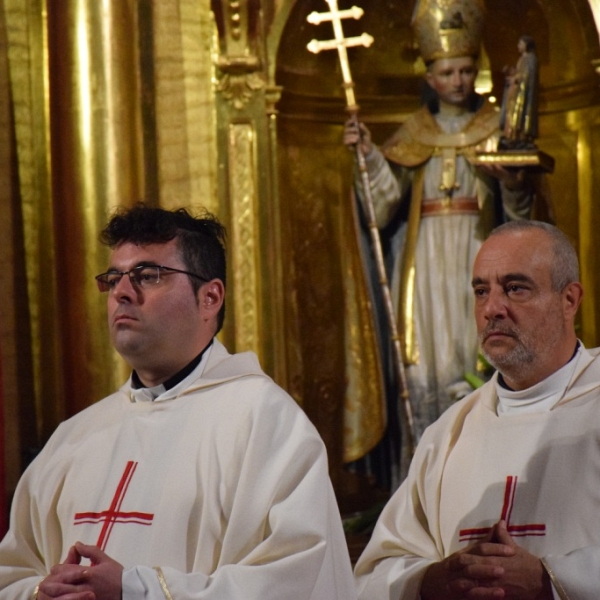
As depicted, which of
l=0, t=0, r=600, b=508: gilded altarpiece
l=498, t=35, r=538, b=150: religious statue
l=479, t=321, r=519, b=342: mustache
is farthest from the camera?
l=0, t=0, r=600, b=508: gilded altarpiece

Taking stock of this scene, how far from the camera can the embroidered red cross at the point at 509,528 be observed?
3631mm

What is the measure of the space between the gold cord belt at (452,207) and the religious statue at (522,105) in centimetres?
34

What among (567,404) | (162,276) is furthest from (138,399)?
(567,404)

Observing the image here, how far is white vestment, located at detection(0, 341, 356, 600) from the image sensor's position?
3.36 m

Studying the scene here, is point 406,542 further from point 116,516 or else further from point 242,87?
point 242,87

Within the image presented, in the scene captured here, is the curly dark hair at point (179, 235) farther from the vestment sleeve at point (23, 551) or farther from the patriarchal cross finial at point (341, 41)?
the patriarchal cross finial at point (341, 41)

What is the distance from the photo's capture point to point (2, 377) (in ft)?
20.4

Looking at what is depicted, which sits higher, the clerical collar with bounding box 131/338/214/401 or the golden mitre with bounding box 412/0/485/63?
the golden mitre with bounding box 412/0/485/63

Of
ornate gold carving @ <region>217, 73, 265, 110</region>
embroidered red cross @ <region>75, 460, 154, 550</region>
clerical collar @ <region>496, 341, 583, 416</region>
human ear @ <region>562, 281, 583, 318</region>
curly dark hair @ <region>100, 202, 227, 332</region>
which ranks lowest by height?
embroidered red cross @ <region>75, 460, 154, 550</region>

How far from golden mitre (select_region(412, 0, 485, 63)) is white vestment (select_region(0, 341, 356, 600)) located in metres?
3.12

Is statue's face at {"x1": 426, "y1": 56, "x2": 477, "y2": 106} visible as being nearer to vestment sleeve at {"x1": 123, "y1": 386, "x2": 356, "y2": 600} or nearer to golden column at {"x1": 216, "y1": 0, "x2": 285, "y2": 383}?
golden column at {"x1": 216, "y1": 0, "x2": 285, "y2": 383}

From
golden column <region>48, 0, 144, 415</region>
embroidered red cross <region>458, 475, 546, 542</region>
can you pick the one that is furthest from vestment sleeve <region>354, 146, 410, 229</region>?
embroidered red cross <region>458, 475, 546, 542</region>

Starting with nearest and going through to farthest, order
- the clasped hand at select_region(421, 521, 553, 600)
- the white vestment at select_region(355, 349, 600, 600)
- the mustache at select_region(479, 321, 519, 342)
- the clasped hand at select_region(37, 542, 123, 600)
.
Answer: the clasped hand at select_region(37, 542, 123, 600), the clasped hand at select_region(421, 521, 553, 600), the white vestment at select_region(355, 349, 600, 600), the mustache at select_region(479, 321, 519, 342)

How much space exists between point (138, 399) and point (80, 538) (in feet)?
1.50
